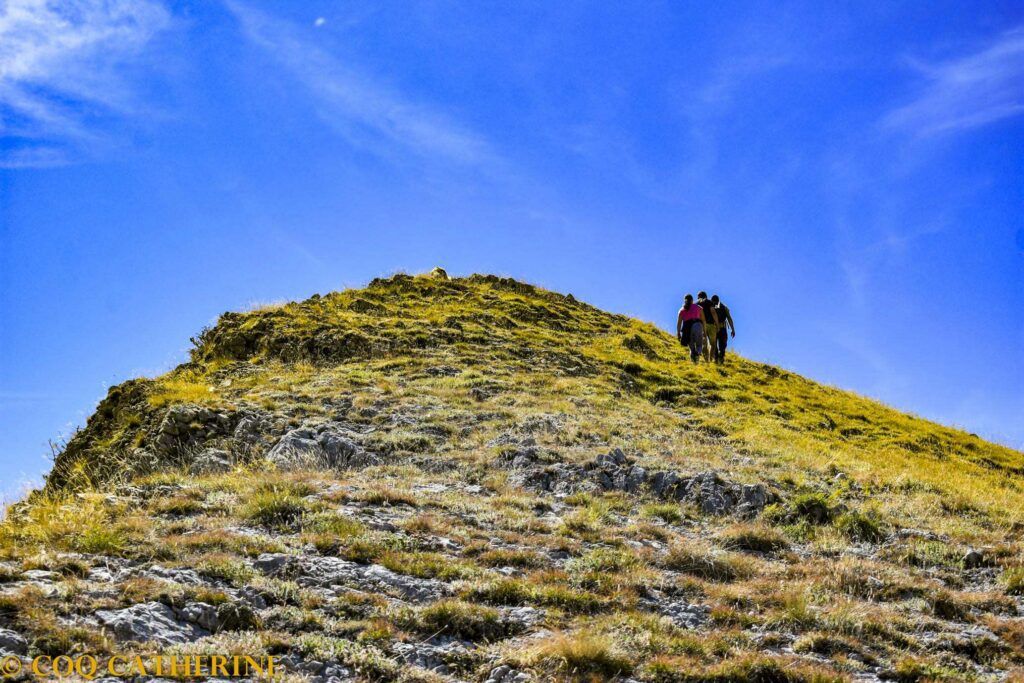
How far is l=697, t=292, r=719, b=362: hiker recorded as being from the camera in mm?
27281

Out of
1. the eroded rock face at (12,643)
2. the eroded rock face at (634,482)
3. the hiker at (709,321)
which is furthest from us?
the hiker at (709,321)

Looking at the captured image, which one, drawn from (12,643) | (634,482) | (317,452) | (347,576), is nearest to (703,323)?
(634,482)

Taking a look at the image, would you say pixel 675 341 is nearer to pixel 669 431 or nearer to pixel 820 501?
pixel 669 431

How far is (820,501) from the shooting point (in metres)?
13.5

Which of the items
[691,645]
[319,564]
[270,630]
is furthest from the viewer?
[319,564]

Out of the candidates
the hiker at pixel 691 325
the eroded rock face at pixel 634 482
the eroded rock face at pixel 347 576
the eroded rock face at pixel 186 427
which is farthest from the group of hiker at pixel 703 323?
the eroded rock face at pixel 347 576

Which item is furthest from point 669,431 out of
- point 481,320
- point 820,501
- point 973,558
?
point 481,320

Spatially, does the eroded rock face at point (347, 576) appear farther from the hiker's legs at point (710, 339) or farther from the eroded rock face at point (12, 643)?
the hiker's legs at point (710, 339)

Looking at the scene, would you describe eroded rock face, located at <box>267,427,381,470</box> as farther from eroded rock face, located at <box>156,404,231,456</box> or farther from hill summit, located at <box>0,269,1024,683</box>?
eroded rock face, located at <box>156,404,231,456</box>

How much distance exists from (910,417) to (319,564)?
30961mm

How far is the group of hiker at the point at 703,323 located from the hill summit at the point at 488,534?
178 inches

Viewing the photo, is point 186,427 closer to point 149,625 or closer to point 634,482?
point 634,482

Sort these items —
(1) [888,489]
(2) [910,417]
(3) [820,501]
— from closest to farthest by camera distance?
(3) [820,501]
(1) [888,489]
(2) [910,417]

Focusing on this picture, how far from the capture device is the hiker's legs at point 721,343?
1151 inches
